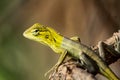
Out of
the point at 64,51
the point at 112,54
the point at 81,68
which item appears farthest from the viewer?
the point at 64,51

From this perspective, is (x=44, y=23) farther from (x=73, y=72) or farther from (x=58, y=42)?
(x=73, y=72)

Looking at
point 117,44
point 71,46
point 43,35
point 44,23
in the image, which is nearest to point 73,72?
point 117,44

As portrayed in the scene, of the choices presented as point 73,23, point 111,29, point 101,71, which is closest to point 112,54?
point 101,71

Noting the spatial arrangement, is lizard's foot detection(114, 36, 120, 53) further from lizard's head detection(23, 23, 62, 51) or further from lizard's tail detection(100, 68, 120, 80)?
lizard's head detection(23, 23, 62, 51)

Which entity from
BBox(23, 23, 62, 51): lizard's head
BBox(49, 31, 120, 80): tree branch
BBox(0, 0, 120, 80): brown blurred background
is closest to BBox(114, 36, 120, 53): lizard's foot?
BBox(49, 31, 120, 80): tree branch

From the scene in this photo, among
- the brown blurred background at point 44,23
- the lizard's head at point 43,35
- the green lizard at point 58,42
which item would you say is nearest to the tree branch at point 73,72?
the green lizard at point 58,42

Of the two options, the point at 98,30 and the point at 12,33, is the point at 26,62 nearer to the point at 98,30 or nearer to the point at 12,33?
the point at 12,33
